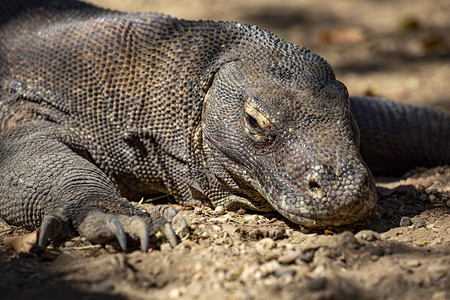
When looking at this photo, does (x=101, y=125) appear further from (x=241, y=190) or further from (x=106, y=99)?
(x=241, y=190)

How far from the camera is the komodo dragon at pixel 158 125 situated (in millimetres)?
3172

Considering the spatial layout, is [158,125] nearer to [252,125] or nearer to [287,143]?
[252,125]

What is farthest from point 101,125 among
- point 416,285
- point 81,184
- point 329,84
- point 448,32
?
point 448,32

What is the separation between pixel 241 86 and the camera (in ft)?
12.1

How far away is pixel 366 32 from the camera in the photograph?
913cm

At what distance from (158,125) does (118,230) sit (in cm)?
116

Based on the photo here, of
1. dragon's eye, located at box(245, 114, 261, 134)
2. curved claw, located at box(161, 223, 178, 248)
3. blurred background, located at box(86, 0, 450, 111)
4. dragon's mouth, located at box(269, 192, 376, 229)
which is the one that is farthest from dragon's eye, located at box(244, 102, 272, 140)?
blurred background, located at box(86, 0, 450, 111)

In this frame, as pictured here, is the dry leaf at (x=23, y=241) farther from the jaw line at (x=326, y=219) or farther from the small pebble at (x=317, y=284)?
the small pebble at (x=317, y=284)

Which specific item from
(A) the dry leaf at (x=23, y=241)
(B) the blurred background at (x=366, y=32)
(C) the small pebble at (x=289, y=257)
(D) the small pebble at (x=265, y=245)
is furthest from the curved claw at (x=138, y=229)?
(B) the blurred background at (x=366, y=32)

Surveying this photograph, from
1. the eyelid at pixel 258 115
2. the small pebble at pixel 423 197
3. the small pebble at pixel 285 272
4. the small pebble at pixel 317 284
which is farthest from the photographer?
the small pebble at pixel 423 197

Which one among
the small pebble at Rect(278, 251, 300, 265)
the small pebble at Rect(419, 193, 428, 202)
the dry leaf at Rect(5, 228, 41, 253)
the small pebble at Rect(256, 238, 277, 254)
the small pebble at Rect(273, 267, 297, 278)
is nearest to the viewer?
the small pebble at Rect(273, 267, 297, 278)

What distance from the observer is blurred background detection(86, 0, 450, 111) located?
721cm

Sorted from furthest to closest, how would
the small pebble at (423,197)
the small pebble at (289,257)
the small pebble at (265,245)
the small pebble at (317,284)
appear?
the small pebble at (423,197) < the small pebble at (265,245) < the small pebble at (289,257) < the small pebble at (317,284)

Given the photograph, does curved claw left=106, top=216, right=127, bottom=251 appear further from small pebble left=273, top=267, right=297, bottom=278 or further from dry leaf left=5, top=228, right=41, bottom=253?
small pebble left=273, top=267, right=297, bottom=278
